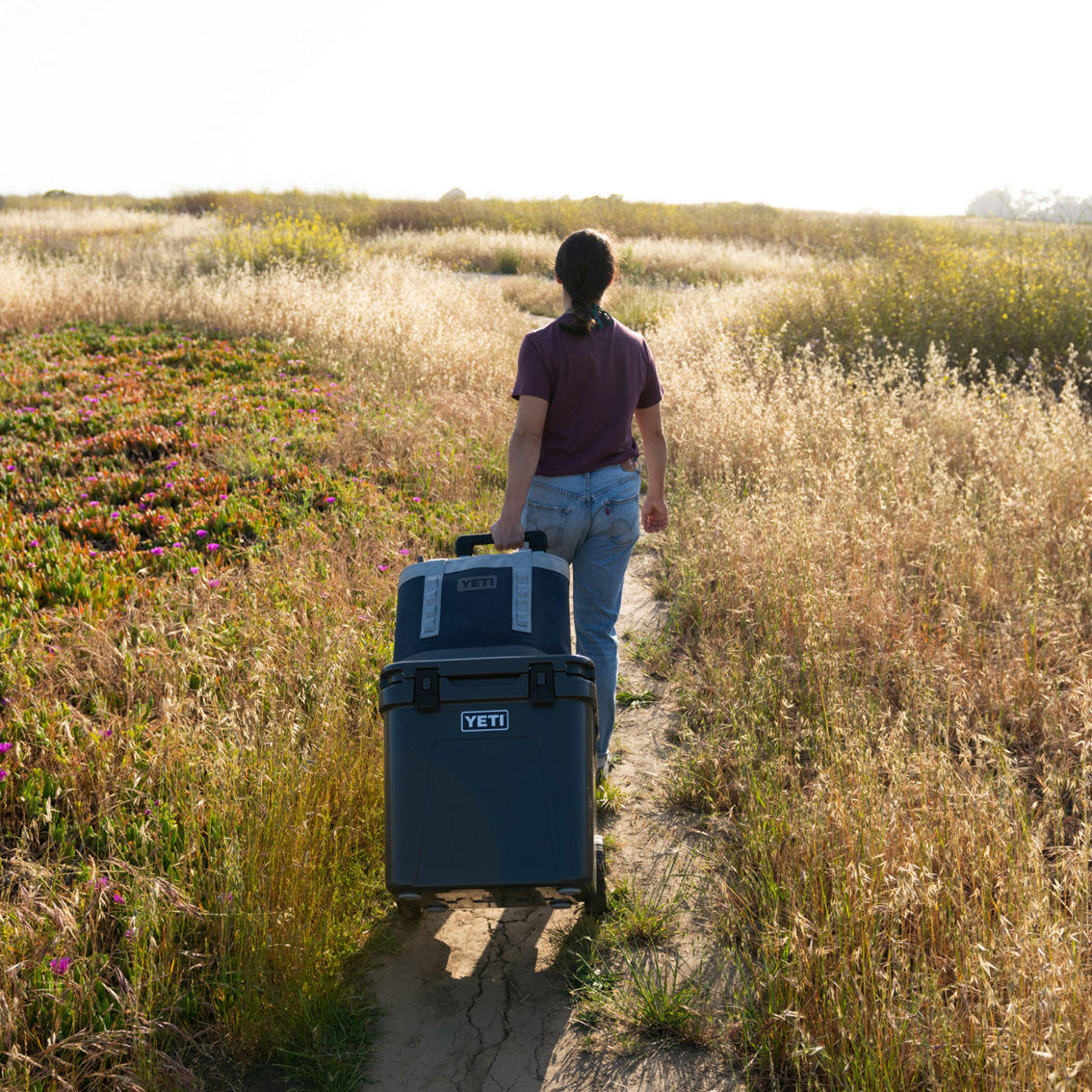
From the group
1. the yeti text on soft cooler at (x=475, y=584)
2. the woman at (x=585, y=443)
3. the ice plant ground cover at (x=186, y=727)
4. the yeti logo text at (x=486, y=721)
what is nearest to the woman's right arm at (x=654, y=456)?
the woman at (x=585, y=443)

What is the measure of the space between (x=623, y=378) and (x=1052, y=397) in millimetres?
5931

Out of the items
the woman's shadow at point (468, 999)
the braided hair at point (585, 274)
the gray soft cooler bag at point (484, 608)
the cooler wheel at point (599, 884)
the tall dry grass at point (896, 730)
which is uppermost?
the braided hair at point (585, 274)

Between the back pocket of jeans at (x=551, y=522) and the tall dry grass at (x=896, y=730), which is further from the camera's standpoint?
the back pocket of jeans at (x=551, y=522)

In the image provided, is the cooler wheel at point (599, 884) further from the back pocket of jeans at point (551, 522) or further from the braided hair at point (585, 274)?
the braided hair at point (585, 274)

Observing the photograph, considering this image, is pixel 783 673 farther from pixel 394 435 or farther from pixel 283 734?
pixel 394 435

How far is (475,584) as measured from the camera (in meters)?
2.40

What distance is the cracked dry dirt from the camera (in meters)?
2.15

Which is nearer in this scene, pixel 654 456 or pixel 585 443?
pixel 585 443

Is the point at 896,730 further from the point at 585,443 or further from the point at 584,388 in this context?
the point at 584,388

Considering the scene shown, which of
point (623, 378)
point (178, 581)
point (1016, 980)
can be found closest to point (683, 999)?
point (1016, 980)

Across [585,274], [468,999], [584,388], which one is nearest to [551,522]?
[584,388]

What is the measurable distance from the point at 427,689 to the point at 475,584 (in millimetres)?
385

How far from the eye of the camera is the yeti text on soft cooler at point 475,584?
2.39m

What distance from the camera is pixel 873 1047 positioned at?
6.50ft
